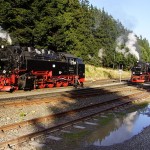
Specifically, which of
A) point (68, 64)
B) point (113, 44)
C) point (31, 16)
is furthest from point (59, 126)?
point (113, 44)

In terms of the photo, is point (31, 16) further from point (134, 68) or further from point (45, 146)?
point (45, 146)

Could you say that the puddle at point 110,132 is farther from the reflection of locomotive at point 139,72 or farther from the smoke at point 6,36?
the smoke at point 6,36

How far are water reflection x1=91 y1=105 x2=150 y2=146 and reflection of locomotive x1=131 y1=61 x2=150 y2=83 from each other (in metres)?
24.0

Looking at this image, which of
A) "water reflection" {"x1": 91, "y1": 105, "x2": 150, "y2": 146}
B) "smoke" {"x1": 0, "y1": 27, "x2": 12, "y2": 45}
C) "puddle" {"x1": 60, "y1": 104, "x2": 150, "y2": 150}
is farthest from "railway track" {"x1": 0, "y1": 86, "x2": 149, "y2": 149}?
"smoke" {"x1": 0, "y1": 27, "x2": 12, "y2": 45}

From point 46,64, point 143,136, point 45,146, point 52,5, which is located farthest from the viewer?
point 52,5

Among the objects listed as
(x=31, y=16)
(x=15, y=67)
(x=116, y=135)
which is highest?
(x=31, y=16)

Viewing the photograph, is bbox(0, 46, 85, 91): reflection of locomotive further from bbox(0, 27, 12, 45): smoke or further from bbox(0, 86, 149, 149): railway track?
bbox(0, 27, 12, 45): smoke

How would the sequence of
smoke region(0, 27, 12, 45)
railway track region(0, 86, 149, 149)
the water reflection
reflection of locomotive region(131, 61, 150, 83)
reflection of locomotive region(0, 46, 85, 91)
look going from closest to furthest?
railway track region(0, 86, 149, 149), the water reflection, reflection of locomotive region(0, 46, 85, 91), smoke region(0, 27, 12, 45), reflection of locomotive region(131, 61, 150, 83)

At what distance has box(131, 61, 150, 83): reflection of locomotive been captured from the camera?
131 ft

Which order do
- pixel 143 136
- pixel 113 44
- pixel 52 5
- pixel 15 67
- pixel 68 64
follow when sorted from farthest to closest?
pixel 113 44
pixel 52 5
pixel 68 64
pixel 15 67
pixel 143 136

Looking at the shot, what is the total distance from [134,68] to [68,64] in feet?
41.2

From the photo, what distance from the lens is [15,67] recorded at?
24109mm

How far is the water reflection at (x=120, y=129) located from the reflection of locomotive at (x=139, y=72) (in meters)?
24.0

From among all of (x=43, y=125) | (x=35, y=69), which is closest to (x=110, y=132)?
(x=43, y=125)
